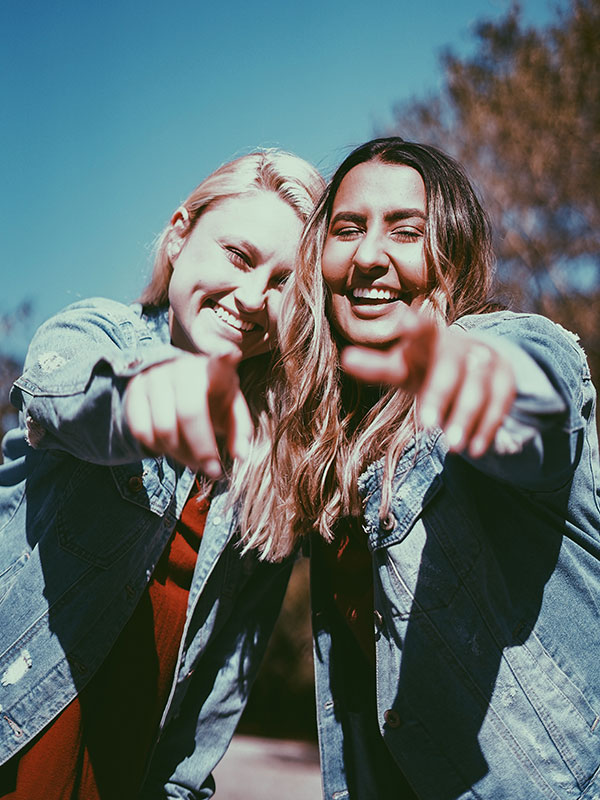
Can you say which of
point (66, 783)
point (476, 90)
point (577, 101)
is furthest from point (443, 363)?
point (476, 90)

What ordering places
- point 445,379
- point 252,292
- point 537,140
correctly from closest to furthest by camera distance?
point 445,379
point 252,292
point 537,140

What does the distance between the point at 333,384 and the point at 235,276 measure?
41cm

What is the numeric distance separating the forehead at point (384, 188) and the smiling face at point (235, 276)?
9.9 inches

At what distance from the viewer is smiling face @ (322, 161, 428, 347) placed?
6.07ft

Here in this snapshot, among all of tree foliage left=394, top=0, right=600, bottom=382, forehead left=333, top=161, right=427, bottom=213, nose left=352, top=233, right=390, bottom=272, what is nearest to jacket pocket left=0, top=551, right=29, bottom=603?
nose left=352, top=233, right=390, bottom=272

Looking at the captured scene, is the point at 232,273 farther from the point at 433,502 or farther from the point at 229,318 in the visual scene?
the point at 433,502

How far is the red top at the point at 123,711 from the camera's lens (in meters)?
1.77

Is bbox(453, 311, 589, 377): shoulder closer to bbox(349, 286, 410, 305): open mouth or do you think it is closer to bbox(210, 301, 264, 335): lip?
bbox(349, 286, 410, 305): open mouth

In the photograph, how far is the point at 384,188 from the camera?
1.90 m

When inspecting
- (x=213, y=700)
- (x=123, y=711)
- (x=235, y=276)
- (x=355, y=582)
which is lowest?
(x=213, y=700)

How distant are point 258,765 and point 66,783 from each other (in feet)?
14.4

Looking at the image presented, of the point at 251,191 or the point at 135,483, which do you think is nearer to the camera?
the point at 135,483

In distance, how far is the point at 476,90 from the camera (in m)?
8.66

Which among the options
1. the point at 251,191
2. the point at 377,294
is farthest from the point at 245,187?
the point at 377,294
